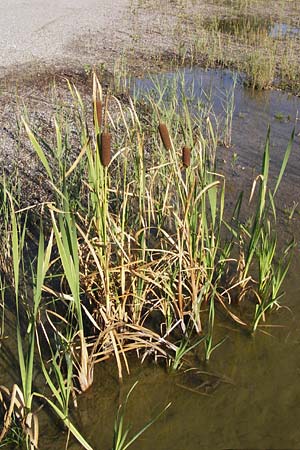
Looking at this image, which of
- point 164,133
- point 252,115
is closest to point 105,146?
point 164,133

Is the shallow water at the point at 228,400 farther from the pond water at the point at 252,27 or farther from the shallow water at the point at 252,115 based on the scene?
the pond water at the point at 252,27

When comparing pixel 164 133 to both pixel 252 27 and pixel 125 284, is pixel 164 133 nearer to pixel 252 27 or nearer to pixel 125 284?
pixel 125 284

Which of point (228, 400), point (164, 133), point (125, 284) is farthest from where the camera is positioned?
point (125, 284)

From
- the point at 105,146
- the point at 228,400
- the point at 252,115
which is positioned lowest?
the point at 228,400

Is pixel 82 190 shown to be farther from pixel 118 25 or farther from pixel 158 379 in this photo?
pixel 118 25

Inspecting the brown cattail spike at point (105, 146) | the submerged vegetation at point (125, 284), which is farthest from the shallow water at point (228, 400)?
the brown cattail spike at point (105, 146)

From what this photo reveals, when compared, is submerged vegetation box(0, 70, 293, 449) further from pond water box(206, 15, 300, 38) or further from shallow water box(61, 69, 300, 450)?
pond water box(206, 15, 300, 38)

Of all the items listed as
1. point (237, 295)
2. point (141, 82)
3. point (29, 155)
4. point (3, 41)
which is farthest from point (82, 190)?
point (3, 41)

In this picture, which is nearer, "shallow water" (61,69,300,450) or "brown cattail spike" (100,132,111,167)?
"brown cattail spike" (100,132,111,167)

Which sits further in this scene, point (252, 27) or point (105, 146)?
point (252, 27)

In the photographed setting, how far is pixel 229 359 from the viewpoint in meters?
2.85

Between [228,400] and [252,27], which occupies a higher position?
[252,27]

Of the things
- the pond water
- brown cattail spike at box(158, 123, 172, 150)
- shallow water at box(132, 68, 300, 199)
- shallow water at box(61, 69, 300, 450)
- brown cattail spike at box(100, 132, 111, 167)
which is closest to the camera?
brown cattail spike at box(100, 132, 111, 167)

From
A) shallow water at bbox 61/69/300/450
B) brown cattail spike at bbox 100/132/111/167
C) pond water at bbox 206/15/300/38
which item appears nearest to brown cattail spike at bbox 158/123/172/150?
brown cattail spike at bbox 100/132/111/167
